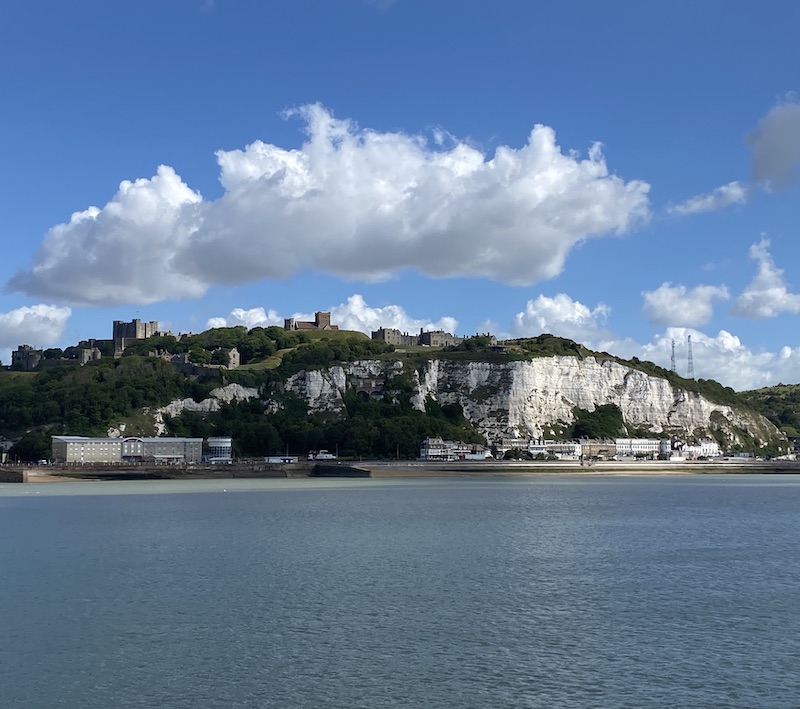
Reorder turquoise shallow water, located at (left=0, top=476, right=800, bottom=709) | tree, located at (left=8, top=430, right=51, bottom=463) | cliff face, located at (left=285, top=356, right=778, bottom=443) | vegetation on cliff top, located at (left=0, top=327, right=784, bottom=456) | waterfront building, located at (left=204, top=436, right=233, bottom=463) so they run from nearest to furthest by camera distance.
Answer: turquoise shallow water, located at (left=0, top=476, right=800, bottom=709) < tree, located at (left=8, top=430, right=51, bottom=463) < waterfront building, located at (left=204, top=436, right=233, bottom=463) < vegetation on cliff top, located at (left=0, top=327, right=784, bottom=456) < cliff face, located at (left=285, top=356, right=778, bottom=443)

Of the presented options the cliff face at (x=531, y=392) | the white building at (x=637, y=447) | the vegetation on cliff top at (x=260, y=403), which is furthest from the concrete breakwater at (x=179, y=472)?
the white building at (x=637, y=447)

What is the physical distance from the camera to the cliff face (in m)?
131

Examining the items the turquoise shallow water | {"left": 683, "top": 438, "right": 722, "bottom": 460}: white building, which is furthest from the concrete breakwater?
{"left": 683, "top": 438, "right": 722, "bottom": 460}: white building

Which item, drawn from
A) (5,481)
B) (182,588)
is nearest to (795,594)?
(182,588)

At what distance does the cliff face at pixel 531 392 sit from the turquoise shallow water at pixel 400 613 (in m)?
84.9

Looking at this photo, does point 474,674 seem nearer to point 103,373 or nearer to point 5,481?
point 5,481

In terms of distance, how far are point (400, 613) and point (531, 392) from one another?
4445 inches

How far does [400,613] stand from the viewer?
22453mm

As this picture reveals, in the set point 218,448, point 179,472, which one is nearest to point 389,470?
point 179,472

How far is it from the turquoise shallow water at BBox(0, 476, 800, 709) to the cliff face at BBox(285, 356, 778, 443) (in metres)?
84.9

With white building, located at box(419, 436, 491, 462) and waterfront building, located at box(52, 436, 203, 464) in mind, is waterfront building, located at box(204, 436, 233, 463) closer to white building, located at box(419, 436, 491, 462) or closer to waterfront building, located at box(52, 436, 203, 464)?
waterfront building, located at box(52, 436, 203, 464)

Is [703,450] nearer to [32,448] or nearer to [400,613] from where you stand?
[32,448]

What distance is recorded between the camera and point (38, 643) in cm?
1962

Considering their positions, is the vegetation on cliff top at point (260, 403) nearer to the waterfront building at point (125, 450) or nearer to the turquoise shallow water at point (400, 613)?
the waterfront building at point (125, 450)
